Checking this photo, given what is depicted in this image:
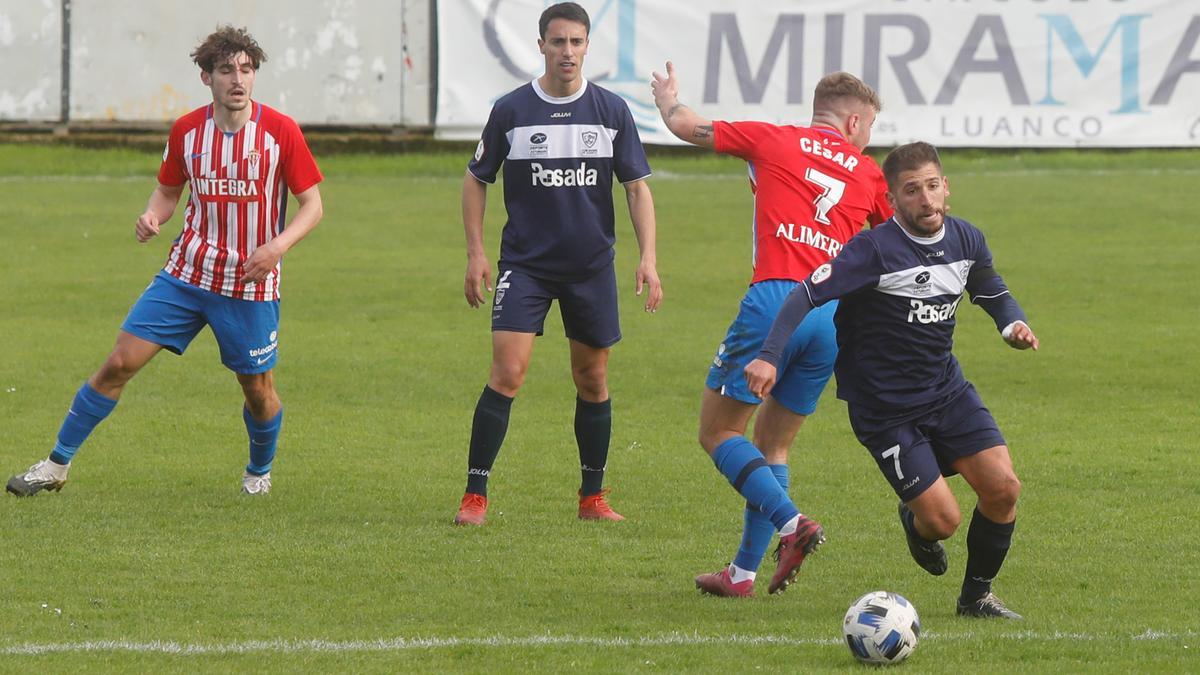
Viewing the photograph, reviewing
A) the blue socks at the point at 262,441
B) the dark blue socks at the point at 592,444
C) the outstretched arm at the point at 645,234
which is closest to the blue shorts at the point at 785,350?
the outstretched arm at the point at 645,234

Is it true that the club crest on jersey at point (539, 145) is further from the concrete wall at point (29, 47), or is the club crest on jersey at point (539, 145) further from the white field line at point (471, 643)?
the concrete wall at point (29, 47)

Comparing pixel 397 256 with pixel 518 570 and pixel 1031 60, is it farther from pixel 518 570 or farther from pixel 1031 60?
pixel 518 570

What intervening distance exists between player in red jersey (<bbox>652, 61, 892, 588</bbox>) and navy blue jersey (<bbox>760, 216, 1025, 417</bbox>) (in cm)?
44

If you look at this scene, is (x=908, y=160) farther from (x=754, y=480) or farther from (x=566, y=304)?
(x=566, y=304)

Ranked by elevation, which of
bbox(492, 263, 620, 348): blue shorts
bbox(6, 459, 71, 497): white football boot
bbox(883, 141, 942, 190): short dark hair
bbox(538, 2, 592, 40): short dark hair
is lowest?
bbox(6, 459, 71, 497): white football boot

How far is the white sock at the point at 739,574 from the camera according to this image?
22.1 feet

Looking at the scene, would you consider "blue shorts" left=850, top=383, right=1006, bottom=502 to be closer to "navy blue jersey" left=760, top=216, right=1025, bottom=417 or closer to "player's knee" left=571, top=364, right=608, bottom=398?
"navy blue jersey" left=760, top=216, right=1025, bottom=417

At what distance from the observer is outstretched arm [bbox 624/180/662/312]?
315 inches

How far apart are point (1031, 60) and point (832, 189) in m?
15.0

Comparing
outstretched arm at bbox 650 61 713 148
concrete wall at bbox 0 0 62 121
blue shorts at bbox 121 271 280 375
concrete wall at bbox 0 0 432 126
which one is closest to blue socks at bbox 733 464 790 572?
outstretched arm at bbox 650 61 713 148

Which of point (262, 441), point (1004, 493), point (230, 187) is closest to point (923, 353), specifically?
point (1004, 493)

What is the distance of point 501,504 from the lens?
335 inches

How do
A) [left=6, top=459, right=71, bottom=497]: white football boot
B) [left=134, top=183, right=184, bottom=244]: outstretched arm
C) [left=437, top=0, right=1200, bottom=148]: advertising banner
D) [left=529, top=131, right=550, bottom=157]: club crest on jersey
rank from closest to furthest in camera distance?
[left=529, top=131, right=550, bottom=157]: club crest on jersey, [left=134, top=183, right=184, bottom=244]: outstretched arm, [left=6, top=459, right=71, bottom=497]: white football boot, [left=437, top=0, right=1200, bottom=148]: advertising banner

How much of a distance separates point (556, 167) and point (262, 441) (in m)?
2.05
